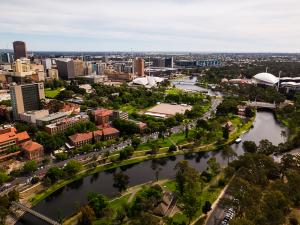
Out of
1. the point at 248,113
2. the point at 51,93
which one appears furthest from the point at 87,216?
the point at 51,93

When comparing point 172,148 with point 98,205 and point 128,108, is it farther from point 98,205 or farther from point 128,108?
point 128,108

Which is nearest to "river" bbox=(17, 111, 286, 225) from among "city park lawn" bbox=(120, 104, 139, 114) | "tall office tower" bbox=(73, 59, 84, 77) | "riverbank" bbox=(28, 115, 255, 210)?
"riverbank" bbox=(28, 115, 255, 210)

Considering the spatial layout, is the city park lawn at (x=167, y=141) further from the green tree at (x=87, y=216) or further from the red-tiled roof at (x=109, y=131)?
the green tree at (x=87, y=216)

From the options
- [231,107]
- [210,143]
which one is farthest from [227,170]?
[231,107]

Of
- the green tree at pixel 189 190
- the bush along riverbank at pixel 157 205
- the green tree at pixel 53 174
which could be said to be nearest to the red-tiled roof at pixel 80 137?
the green tree at pixel 53 174

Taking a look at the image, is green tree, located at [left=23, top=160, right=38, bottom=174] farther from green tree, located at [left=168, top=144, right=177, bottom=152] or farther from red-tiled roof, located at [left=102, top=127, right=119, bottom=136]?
green tree, located at [left=168, top=144, right=177, bottom=152]

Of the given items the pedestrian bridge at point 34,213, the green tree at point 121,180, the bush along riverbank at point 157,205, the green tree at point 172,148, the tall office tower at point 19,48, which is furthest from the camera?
the tall office tower at point 19,48

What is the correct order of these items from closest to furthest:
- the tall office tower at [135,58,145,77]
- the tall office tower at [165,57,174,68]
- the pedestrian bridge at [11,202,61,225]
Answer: the pedestrian bridge at [11,202,61,225] < the tall office tower at [135,58,145,77] < the tall office tower at [165,57,174,68]

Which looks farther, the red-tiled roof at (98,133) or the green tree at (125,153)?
the red-tiled roof at (98,133)
